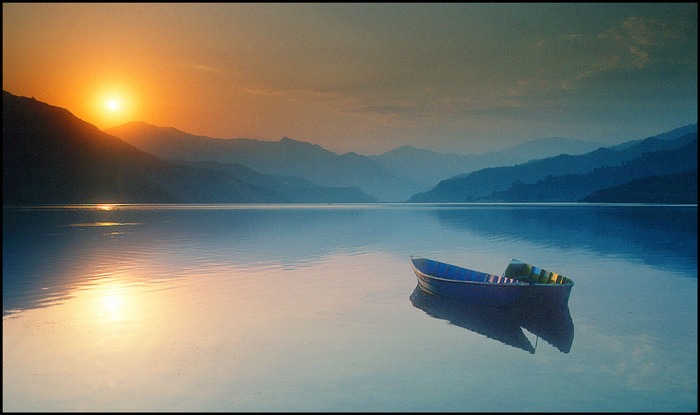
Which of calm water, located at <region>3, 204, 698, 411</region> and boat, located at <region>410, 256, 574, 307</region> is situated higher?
boat, located at <region>410, 256, 574, 307</region>

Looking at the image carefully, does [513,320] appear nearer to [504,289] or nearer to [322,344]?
[504,289]

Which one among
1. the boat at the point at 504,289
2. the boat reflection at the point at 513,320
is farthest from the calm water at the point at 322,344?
the boat at the point at 504,289

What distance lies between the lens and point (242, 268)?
4519 cm

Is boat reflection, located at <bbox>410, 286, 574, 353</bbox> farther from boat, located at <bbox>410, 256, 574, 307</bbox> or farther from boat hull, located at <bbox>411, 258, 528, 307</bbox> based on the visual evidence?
boat hull, located at <bbox>411, 258, 528, 307</bbox>

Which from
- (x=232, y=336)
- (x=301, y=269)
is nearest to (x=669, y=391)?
(x=232, y=336)

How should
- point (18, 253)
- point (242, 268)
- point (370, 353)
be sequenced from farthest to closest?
point (18, 253) → point (242, 268) → point (370, 353)

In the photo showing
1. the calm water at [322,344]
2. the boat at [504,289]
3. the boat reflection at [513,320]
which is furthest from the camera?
the boat at [504,289]

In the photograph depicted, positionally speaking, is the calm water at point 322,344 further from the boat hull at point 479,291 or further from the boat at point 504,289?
the boat at point 504,289

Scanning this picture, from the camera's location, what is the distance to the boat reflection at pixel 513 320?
2247 centimetres

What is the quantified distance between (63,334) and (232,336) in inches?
290

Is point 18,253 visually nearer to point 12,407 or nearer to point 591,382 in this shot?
point 12,407

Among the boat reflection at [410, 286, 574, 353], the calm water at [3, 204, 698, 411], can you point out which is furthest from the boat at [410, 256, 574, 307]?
the calm water at [3, 204, 698, 411]

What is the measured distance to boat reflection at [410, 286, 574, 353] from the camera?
2247 cm

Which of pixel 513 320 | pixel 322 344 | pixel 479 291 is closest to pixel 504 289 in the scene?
pixel 479 291
